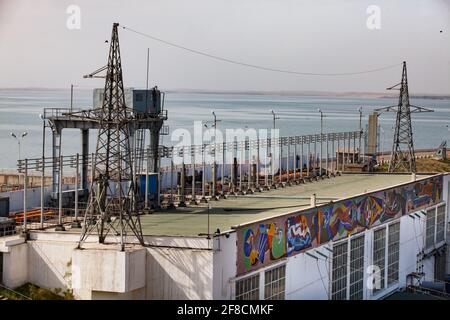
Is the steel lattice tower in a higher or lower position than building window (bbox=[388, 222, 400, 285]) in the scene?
higher

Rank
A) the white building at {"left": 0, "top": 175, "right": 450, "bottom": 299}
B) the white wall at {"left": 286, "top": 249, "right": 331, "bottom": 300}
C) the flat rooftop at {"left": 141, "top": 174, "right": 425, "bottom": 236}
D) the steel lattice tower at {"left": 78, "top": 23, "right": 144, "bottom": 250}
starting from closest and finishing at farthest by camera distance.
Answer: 1. the white building at {"left": 0, "top": 175, "right": 450, "bottom": 299}
2. the steel lattice tower at {"left": 78, "top": 23, "right": 144, "bottom": 250}
3. the white wall at {"left": 286, "top": 249, "right": 331, "bottom": 300}
4. the flat rooftop at {"left": 141, "top": 174, "right": 425, "bottom": 236}

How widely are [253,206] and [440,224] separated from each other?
8332 mm

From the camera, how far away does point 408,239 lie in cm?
2533

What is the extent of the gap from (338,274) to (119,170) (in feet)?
18.5

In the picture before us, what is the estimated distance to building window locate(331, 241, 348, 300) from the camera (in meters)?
20.5

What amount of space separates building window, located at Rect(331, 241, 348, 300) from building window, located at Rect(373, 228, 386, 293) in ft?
6.52

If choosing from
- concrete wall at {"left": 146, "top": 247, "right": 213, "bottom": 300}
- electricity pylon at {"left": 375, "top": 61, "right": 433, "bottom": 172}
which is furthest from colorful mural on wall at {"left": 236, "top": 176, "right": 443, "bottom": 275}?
electricity pylon at {"left": 375, "top": 61, "right": 433, "bottom": 172}

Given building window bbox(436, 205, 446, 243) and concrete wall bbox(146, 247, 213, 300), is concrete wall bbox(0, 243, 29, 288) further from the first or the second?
building window bbox(436, 205, 446, 243)

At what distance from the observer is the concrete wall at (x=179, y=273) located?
16.3 metres

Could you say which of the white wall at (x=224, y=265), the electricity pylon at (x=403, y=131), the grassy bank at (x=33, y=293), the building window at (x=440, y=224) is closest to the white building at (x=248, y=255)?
the white wall at (x=224, y=265)

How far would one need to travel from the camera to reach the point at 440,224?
28453 mm

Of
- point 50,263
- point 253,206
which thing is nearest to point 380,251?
point 253,206

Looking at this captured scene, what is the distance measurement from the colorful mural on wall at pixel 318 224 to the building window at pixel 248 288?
0.64 ft

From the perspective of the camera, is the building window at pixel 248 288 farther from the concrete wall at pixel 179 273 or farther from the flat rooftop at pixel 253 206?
the flat rooftop at pixel 253 206
